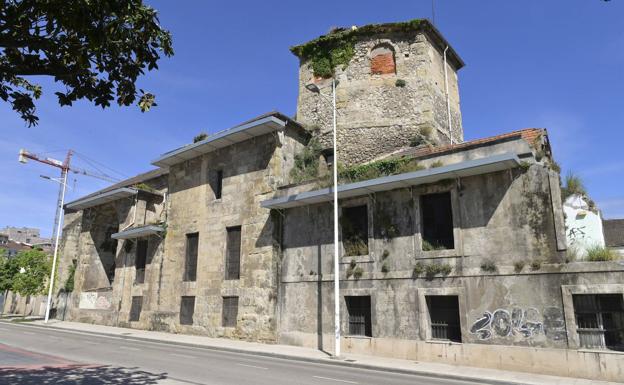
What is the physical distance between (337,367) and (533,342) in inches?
229

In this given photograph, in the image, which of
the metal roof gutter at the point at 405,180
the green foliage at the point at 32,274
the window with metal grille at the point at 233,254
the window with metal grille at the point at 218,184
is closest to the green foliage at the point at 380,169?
the metal roof gutter at the point at 405,180

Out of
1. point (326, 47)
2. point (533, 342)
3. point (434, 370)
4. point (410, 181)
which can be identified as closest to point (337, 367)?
point (434, 370)

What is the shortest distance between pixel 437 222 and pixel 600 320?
5.68 m

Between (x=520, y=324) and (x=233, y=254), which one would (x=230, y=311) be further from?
(x=520, y=324)

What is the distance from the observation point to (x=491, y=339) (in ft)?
45.7

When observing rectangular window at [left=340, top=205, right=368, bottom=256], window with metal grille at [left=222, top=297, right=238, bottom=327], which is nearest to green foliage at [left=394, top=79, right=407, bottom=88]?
rectangular window at [left=340, top=205, right=368, bottom=256]

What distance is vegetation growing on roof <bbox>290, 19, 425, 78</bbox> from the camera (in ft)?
79.2

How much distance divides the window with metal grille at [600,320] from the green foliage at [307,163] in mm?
12568

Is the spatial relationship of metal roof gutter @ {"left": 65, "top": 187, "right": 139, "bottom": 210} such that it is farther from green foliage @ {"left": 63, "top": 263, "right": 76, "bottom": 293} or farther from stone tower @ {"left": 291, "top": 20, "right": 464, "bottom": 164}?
stone tower @ {"left": 291, "top": 20, "right": 464, "bottom": 164}

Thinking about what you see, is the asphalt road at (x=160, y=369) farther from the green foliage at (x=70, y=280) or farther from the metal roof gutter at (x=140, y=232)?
the green foliage at (x=70, y=280)

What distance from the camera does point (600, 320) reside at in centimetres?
1249

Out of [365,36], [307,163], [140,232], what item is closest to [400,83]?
[365,36]

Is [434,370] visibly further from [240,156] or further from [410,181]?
[240,156]

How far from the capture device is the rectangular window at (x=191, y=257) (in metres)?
24.1
